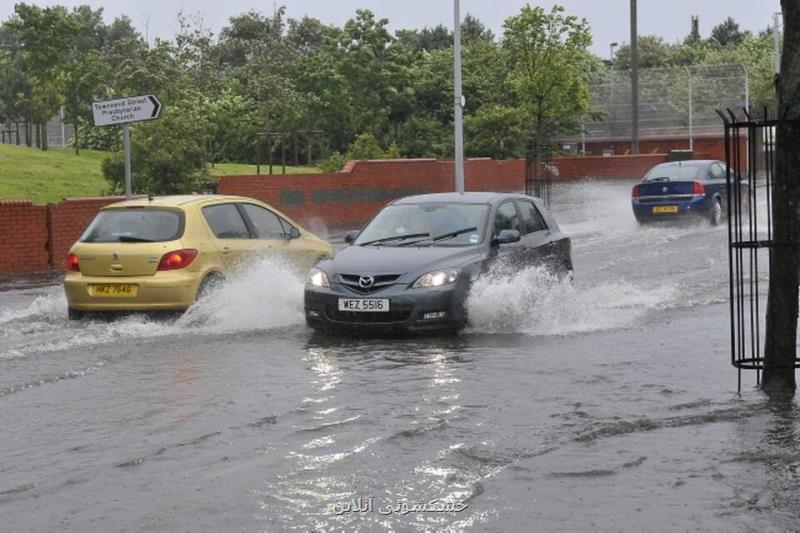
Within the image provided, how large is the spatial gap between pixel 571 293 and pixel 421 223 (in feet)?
7.47

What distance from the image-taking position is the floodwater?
21.7 ft

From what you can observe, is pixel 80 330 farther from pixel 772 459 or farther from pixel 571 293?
pixel 772 459

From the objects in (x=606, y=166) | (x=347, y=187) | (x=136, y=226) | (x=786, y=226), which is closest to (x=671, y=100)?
(x=606, y=166)

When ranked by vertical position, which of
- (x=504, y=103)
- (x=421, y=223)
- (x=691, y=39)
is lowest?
(x=421, y=223)

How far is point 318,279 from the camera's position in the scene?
13.3 meters

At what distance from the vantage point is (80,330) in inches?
543

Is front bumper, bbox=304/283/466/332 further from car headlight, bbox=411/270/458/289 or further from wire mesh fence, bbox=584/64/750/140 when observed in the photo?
wire mesh fence, bbox=584/64/750/140

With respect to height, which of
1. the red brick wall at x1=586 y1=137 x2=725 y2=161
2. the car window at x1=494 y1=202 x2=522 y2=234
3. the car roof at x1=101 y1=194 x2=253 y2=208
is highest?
the red brick wall at x1=586 y1=137 x2=725 y2=161

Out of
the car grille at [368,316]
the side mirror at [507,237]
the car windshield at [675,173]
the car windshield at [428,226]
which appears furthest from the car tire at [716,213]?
the car grille at [368,316]

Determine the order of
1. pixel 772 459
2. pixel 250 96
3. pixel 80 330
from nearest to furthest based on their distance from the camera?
pixel 772 459 → pixel 80 330 → pixel 250 96

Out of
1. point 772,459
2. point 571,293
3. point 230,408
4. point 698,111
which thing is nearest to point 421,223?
point 571,293

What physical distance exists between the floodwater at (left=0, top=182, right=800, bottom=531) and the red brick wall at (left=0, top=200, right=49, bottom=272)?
750 centimetres

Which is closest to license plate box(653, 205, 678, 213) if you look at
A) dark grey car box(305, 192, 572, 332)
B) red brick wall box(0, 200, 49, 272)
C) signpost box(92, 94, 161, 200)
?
red brick wall box(0, 200, 49, 272)

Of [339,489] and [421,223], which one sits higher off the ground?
[421,223]
